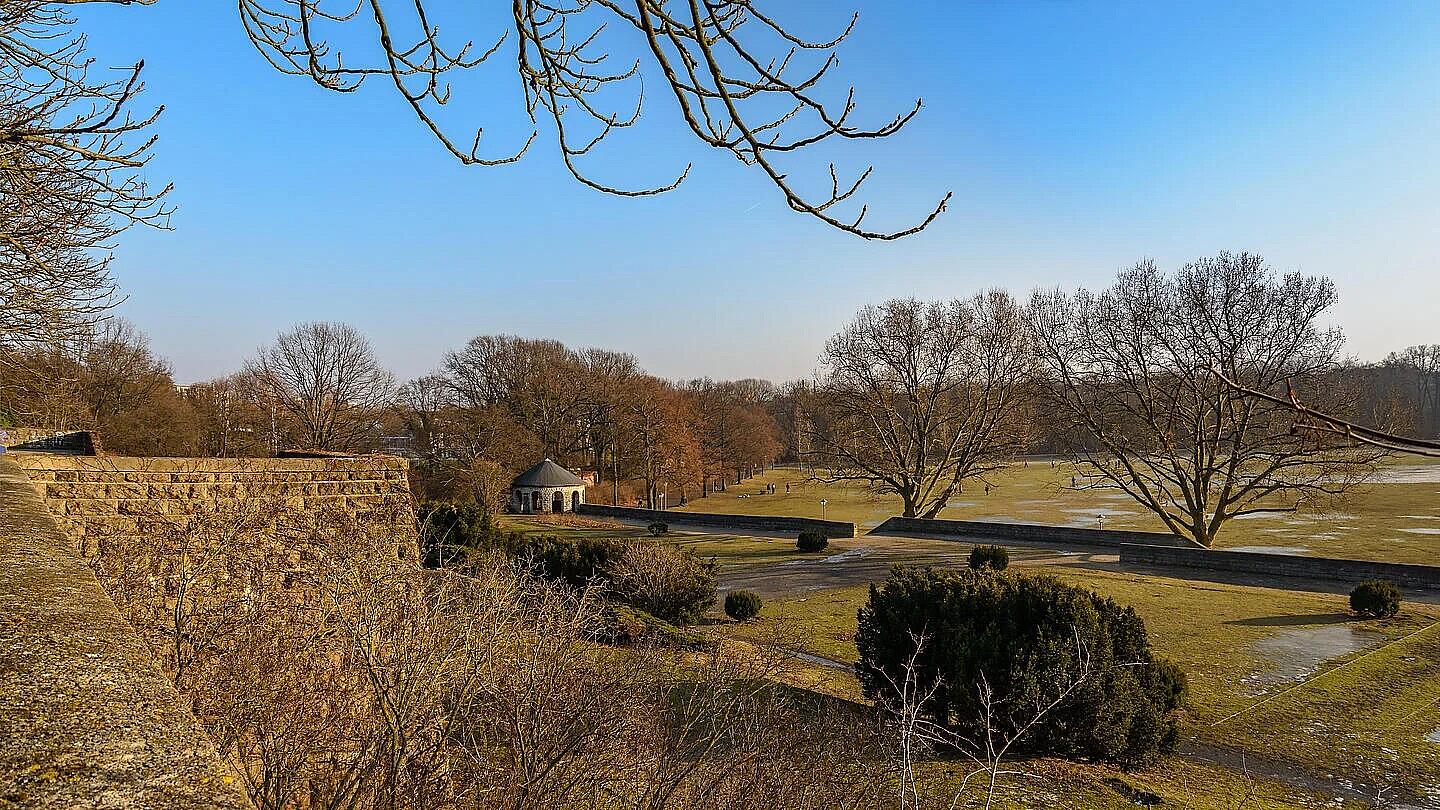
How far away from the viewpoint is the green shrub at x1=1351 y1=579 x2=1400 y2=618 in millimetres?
14414

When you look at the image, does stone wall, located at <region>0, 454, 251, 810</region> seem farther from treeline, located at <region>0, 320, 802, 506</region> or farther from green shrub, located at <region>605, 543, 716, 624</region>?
treeline, located at <region>0, 320, 802, 506</region>

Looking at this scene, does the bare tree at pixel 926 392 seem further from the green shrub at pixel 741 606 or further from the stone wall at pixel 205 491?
the stone wall at pixel 205 491

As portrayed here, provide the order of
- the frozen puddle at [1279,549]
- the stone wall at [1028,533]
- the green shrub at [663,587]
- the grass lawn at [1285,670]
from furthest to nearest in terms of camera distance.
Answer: the frozen puddle at [1279,549] < the stone wall at [1028,533] < the green shrub at [663,587] < the grass lawn at [1285,670]

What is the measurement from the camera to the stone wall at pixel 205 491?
674cm

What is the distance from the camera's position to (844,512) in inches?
1682

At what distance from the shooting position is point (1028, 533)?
25484 mm

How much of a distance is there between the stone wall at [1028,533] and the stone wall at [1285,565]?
3.88ft

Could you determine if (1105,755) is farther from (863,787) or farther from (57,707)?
(57,707)

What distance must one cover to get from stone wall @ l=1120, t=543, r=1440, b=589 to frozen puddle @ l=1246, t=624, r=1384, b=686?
5709mm

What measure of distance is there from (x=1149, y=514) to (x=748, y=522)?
21.9 m

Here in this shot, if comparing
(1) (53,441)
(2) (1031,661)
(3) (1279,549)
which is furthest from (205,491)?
(3) (1279,549)

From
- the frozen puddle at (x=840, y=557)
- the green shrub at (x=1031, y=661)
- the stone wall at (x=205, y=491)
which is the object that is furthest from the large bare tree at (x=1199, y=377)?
the stone wall at (x=205, y=491)

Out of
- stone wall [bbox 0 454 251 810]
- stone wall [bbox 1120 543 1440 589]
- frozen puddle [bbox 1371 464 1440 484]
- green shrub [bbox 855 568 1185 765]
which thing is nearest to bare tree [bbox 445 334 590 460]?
stone wall [bbox 1120 543 1440 589]

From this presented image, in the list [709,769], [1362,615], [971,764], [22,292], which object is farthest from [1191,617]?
[22,292]
